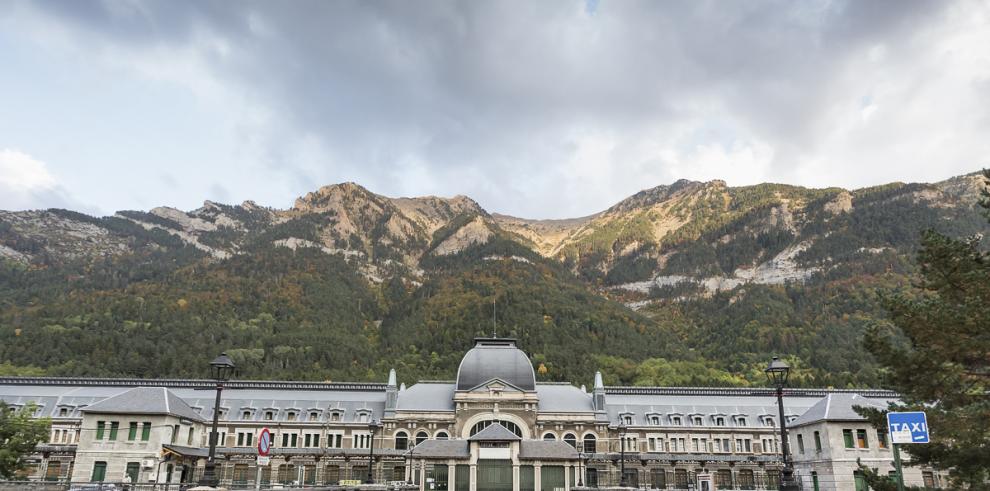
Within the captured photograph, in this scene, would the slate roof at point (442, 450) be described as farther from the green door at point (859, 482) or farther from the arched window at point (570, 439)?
the green door at point (859, 482)

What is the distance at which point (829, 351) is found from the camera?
126m

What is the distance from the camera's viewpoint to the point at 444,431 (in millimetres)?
73062

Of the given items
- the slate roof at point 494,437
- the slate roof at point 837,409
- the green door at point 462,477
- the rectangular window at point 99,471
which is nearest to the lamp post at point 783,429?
the slate roof at point 837,409

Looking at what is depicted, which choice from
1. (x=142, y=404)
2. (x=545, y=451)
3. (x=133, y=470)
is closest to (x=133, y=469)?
(x=133, y=470)

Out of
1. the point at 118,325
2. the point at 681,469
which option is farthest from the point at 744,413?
the point at 118,325

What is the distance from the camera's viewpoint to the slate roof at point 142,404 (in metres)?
57.6

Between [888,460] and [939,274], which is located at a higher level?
[939,274]

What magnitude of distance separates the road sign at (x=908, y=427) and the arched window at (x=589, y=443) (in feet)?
189

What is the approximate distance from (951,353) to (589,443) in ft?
172

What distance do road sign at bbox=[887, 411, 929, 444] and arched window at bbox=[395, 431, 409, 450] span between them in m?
60.4

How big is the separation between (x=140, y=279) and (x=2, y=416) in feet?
426

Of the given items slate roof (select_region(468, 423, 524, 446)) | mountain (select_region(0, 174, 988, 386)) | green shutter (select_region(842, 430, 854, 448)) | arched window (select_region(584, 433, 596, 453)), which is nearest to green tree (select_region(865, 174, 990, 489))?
green shutter (select_region(842, 430, 854, 448))

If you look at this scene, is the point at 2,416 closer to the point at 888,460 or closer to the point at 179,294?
the point at 888,460

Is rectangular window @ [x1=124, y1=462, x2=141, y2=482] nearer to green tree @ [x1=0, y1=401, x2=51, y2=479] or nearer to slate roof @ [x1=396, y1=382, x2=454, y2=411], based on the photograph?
green tree @ [x1=0, y1=401, x2=51, y2=479]
